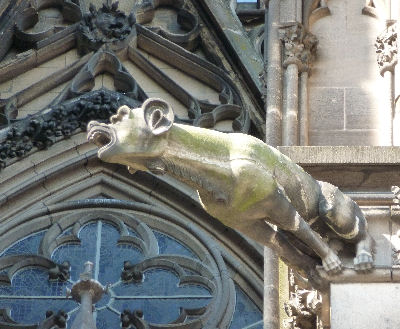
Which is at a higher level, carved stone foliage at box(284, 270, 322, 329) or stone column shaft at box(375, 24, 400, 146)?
stone column shaft at box(375, 24, 400, 146)

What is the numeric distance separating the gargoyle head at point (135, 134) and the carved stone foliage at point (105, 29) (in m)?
9.09

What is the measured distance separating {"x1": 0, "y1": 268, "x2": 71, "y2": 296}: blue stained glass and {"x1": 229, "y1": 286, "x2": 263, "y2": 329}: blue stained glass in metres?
1.31

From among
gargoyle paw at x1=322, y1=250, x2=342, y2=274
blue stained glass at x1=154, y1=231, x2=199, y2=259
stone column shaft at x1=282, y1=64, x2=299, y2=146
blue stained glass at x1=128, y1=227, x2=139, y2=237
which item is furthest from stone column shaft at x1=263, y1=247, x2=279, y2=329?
blue stained glass at x1=128, y1=227, x2=139, y2=237

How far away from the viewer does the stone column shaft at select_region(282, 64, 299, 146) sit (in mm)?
13906

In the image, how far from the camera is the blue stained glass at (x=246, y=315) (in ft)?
61.2

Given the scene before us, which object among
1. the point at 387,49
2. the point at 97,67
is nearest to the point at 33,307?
the point at 97,67

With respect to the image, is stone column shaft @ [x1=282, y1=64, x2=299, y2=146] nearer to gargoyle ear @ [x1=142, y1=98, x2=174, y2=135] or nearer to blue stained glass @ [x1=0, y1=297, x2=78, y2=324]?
gargoyle ear @ [x1=142, y1=98, x2=174, y2=135]

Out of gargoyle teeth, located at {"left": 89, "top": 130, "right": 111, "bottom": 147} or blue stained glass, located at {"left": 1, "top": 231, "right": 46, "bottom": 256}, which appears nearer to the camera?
gargoyle teeth, located at {"left": 89, "top": 130, "right": 111, "bottom": 147}

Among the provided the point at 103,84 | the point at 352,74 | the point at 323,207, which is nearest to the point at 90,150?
the point at 103,84

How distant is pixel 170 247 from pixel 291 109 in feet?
18.6

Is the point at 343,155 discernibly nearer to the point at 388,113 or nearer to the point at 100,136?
the point at 388,113

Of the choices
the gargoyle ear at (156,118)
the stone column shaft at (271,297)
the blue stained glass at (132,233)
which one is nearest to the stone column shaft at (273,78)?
the stone column shaft at (271,297)

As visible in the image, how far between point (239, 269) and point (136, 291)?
0.79 m

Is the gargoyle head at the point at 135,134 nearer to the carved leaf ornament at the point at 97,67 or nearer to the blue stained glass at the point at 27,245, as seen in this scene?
the blue stained glass at the point at 27,245
